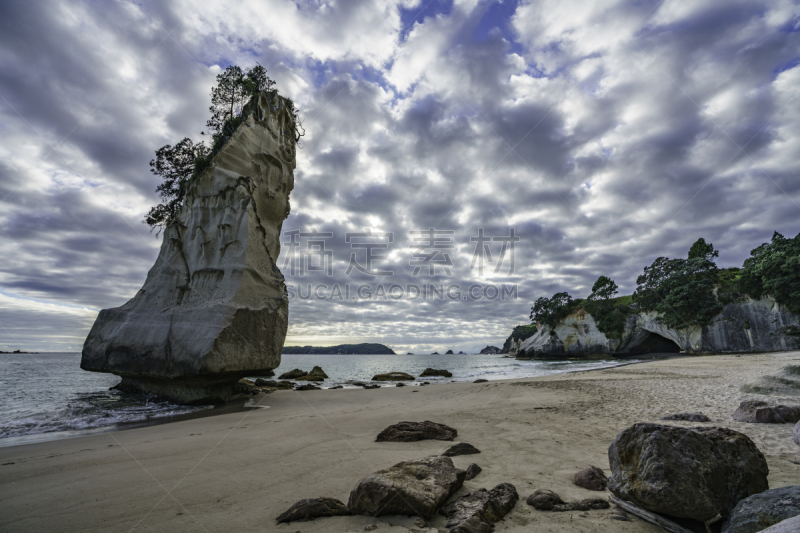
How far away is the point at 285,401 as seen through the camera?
505 inches

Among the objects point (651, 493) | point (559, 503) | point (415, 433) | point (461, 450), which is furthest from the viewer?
point (415, 433)

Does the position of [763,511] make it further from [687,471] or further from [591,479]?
[591,479]

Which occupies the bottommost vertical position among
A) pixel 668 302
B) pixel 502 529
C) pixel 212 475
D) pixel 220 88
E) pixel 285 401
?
pixel 285 401

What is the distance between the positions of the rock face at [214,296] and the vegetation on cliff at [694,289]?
1689 inches

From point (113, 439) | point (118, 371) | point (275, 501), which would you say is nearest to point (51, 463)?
point (113, 439)

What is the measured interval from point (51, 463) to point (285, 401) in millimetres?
7825

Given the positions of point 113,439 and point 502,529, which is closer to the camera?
point 502,529

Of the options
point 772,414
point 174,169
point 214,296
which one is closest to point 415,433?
point 772,414

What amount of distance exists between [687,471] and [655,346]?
66356mm

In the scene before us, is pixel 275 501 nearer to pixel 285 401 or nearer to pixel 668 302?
pixel 285 401

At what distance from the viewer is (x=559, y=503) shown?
309 cm

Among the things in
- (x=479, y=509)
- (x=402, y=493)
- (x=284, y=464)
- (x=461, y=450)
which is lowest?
(x=284, y=464)

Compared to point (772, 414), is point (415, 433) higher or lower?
lower

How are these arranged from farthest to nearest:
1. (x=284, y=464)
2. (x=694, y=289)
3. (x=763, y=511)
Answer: (x=694, y=289), (x=284, y=464), (x=763, y=511)
